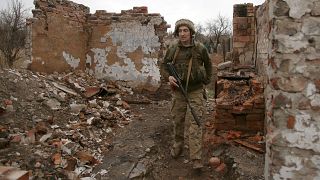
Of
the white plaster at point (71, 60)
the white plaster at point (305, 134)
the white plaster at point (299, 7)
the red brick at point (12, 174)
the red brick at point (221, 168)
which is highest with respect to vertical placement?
the white plaster at point (299, 7)

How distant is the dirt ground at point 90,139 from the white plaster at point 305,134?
148cm

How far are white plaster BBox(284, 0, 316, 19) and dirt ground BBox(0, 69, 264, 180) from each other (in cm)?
209

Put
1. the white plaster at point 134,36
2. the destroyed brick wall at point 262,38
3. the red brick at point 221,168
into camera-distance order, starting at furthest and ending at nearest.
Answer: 1. the white plaster at point 134,36
2. the destroyed brick wall at point 262,38
3. the red brick at point 221,168

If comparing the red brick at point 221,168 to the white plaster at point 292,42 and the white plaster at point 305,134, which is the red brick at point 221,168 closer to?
the white plaster at point 305,134

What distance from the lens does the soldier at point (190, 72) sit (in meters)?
4.27

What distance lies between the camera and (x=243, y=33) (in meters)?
7.40

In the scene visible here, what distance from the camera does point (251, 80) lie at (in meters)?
5.58

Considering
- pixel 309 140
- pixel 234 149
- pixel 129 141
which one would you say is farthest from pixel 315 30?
pixel 129 141

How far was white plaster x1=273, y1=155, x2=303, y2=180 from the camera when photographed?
8.86ft

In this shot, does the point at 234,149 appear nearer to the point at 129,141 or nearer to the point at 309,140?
the point at 129,141

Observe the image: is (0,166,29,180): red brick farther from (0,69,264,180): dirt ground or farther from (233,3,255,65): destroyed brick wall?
(233,3,255,65): destroyed brick wall

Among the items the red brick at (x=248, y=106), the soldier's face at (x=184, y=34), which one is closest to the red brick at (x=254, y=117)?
the red brick at (x=248, y=106)

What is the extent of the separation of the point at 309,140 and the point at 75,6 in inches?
281

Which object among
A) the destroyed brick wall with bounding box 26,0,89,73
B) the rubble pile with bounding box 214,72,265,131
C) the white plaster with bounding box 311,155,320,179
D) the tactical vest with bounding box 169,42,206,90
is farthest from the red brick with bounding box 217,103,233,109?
the destroyed brick wall with bounding box 26,0,89,73
